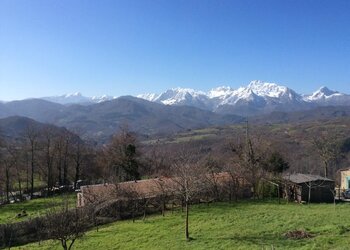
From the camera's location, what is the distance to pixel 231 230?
2756 cm

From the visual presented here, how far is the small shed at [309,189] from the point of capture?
4119 centimetres

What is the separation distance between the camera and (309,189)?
133 feet

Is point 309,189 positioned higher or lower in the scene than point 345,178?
higher

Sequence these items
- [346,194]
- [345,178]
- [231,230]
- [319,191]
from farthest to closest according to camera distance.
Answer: [345,178]
[346,194]
[319,191]
[231,230]

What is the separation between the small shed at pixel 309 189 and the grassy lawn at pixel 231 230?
21.4 feet

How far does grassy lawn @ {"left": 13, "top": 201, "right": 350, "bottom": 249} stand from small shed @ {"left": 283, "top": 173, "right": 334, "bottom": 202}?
6.53 metres

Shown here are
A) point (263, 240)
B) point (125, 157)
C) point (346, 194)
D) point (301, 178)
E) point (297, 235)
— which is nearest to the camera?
point (297, 235)

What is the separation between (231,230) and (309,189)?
16055mm

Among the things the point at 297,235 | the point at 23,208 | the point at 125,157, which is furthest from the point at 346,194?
the point at 23,208

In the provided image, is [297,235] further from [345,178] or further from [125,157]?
[125,157]

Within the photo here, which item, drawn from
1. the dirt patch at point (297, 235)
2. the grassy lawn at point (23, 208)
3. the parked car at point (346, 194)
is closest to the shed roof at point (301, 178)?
the parked car at point (346, 194)

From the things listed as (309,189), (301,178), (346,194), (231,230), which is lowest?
(346,194)

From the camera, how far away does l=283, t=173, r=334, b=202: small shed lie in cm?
4119

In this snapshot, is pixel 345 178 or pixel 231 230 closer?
pixel 231 230
